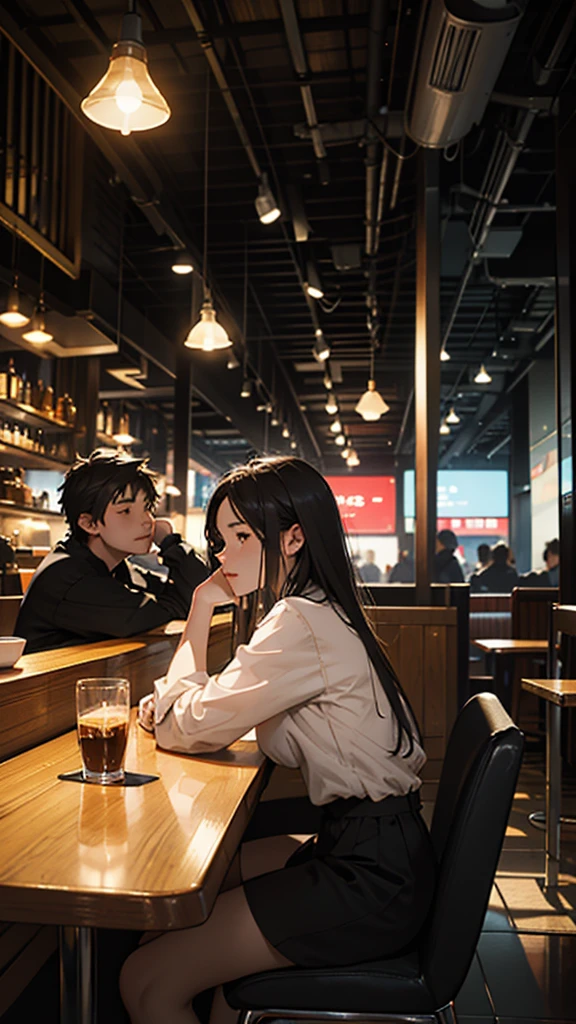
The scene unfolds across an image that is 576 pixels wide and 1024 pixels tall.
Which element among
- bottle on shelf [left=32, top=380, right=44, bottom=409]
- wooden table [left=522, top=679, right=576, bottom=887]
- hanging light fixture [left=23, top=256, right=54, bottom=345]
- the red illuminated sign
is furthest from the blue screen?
wooden table [left=522, top=679, right=576, bottom=887]

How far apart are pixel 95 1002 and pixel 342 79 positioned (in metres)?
5.05

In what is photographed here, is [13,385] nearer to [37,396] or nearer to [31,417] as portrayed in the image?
[31,417]

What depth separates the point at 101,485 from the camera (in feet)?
8.86

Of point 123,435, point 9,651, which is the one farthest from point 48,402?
point 9,651

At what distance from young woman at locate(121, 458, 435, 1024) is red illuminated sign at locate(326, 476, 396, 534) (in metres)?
17.7

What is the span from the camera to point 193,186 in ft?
21.7

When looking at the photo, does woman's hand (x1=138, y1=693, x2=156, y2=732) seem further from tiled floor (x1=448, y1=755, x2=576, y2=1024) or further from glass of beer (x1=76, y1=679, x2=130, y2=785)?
tiled floor (x1=448, y1=755, x2=576, y2=1024)

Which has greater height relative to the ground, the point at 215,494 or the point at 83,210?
the point at 83,210

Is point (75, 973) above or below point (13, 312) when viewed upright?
below

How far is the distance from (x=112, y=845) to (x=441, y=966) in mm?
641

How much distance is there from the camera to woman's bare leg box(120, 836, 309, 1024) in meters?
1.36

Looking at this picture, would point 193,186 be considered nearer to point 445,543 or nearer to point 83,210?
point 83,210

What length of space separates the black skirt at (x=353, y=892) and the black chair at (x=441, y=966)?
0.13 ft

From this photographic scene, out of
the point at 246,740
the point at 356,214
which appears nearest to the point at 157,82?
the point at 356,214
